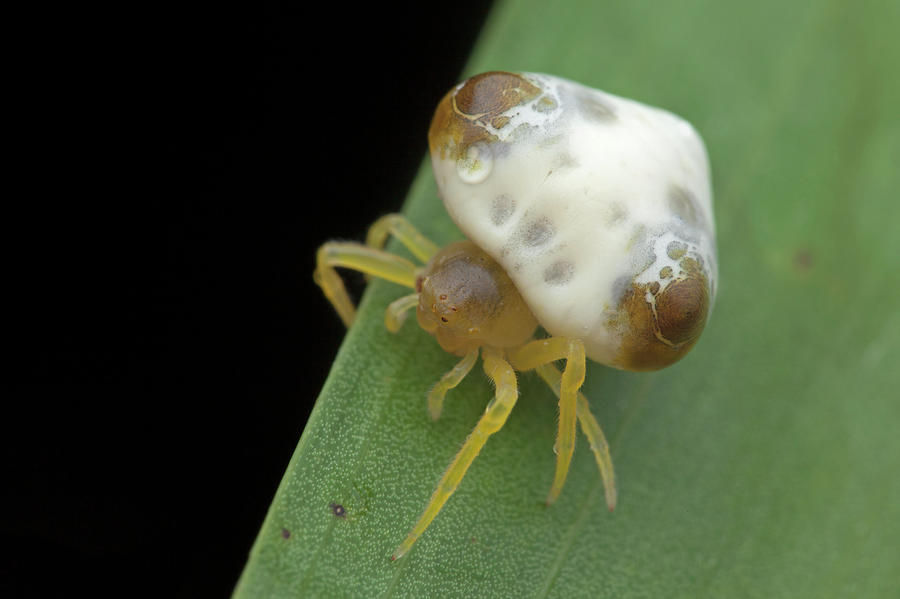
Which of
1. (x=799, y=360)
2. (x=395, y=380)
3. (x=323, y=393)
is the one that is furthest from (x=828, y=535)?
(x=323, y=393)

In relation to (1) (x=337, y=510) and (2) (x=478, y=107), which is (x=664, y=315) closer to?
(2) (x=478, y=107)

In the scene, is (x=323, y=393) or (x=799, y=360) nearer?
(x=323, y=393)

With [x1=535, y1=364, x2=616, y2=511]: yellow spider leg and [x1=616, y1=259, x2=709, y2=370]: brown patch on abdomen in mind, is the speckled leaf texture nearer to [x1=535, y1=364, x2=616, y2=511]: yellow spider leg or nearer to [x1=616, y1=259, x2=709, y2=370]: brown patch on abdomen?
[x1=535, y1=364, x2=616, y2=511]: yellow spider leg

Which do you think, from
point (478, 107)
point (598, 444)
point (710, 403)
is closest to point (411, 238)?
point (478, 107)

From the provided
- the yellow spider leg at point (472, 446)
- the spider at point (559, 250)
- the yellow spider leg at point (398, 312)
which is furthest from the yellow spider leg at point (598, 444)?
the yellow spider leg at point (398, 312)

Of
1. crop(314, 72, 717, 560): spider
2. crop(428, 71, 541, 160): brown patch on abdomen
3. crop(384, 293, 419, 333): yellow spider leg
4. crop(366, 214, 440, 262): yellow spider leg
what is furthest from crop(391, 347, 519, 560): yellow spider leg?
crop(428, 71, 541, 160): brown patch on abdomen

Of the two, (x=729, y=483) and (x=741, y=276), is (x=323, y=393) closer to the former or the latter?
(x=729, y=483)

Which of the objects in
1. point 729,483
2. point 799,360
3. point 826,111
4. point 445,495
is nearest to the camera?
point 445,495
